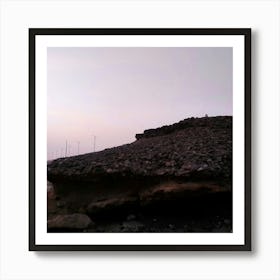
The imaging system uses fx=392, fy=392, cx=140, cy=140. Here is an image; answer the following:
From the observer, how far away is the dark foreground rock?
1.25m

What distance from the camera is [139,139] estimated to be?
1.26 meters

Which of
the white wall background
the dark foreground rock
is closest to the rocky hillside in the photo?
the dark foreground rock

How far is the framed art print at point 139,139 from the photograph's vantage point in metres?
1.25

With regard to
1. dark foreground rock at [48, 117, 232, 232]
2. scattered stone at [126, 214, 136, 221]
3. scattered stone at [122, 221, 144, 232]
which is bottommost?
scattered stone at [122, 221, 144, 232]

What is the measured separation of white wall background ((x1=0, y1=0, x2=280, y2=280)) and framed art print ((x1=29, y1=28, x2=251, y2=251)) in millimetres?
45

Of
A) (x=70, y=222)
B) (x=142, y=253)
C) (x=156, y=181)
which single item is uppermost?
(x=156, y=181)

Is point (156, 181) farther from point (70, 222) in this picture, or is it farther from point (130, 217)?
point (70, 222)

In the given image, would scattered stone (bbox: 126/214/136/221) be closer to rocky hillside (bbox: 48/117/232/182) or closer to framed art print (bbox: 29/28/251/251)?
framed art print (bbox: 29/28/251/251)

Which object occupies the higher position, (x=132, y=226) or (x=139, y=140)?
(x=139, y=140)

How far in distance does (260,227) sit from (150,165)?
41 centimetres

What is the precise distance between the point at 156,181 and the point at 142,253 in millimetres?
243

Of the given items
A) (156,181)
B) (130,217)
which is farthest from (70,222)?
(156,181)

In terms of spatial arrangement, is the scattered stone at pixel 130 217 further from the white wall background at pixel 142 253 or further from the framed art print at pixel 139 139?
the white wall background at pixel 142 253
